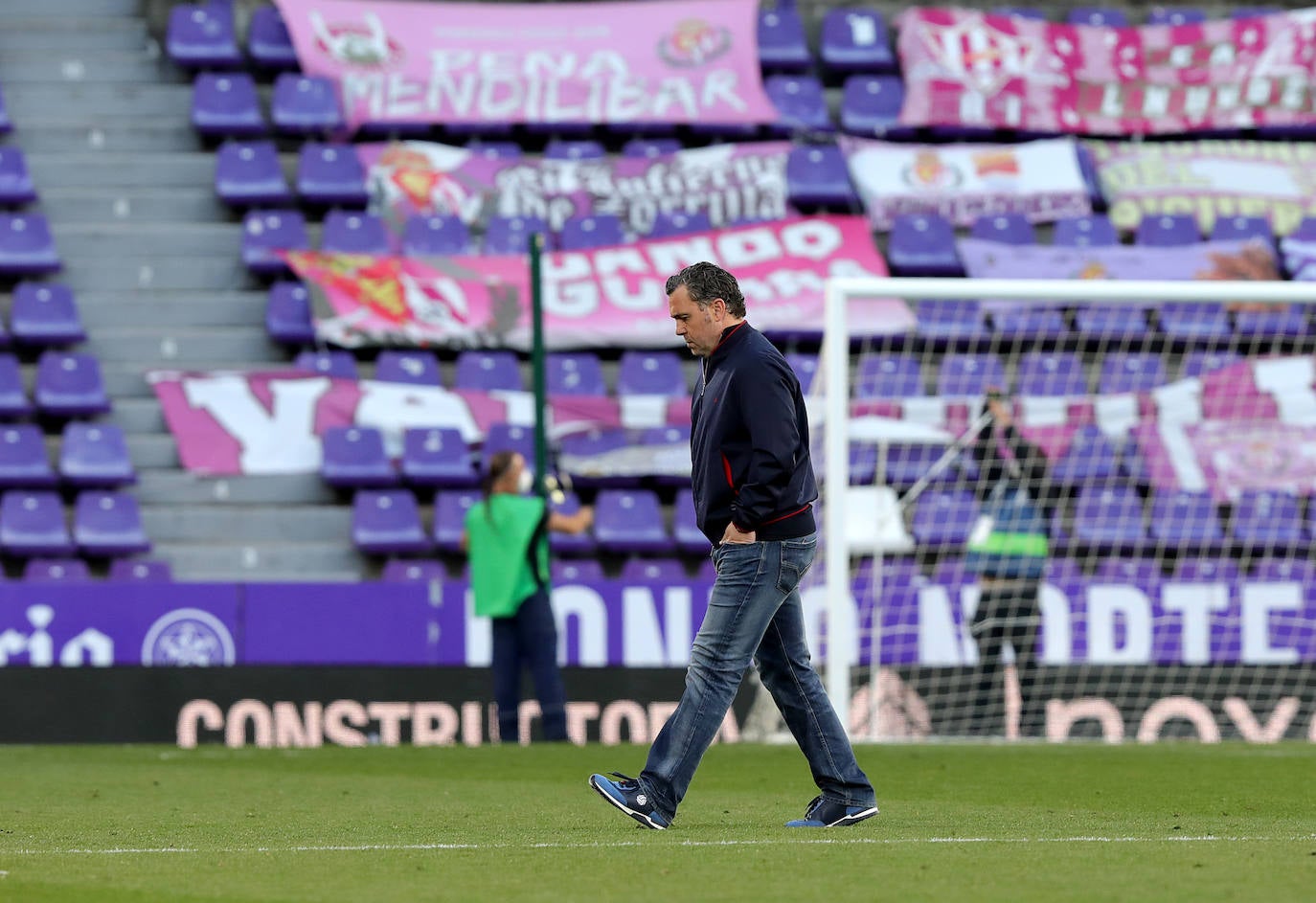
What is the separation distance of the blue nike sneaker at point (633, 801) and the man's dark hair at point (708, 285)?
140 cm

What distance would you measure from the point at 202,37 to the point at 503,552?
9704 mm

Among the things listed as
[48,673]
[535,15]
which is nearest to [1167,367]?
[535,15]

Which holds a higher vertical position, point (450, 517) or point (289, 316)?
point (289, 316)

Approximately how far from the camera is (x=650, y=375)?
16875 mm

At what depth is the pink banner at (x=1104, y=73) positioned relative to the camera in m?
19.6

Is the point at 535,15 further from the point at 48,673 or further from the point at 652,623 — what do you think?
the point at 48,673

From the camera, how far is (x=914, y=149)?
1906cm

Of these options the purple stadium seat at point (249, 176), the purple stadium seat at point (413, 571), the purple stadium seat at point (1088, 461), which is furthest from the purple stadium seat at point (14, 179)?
the purple stadium seat at point (1088, 461)

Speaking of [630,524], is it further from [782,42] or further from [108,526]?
[782,42]

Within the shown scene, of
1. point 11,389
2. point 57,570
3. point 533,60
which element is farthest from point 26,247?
point 533,60

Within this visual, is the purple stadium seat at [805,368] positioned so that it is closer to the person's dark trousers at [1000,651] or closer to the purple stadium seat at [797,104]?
the purple stadium seat at [797,104]

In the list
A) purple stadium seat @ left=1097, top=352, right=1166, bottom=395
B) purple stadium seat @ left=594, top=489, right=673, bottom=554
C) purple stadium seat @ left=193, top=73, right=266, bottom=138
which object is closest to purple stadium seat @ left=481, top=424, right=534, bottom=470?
purple stadium seat @ left=594, top=489, right=673, bottom=554

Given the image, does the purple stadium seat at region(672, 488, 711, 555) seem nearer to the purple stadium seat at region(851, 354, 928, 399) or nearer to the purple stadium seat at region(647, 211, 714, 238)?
the purple stadium seat at region(851, 354, 928, 399)

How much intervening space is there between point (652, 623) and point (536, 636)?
1841 millimetres
